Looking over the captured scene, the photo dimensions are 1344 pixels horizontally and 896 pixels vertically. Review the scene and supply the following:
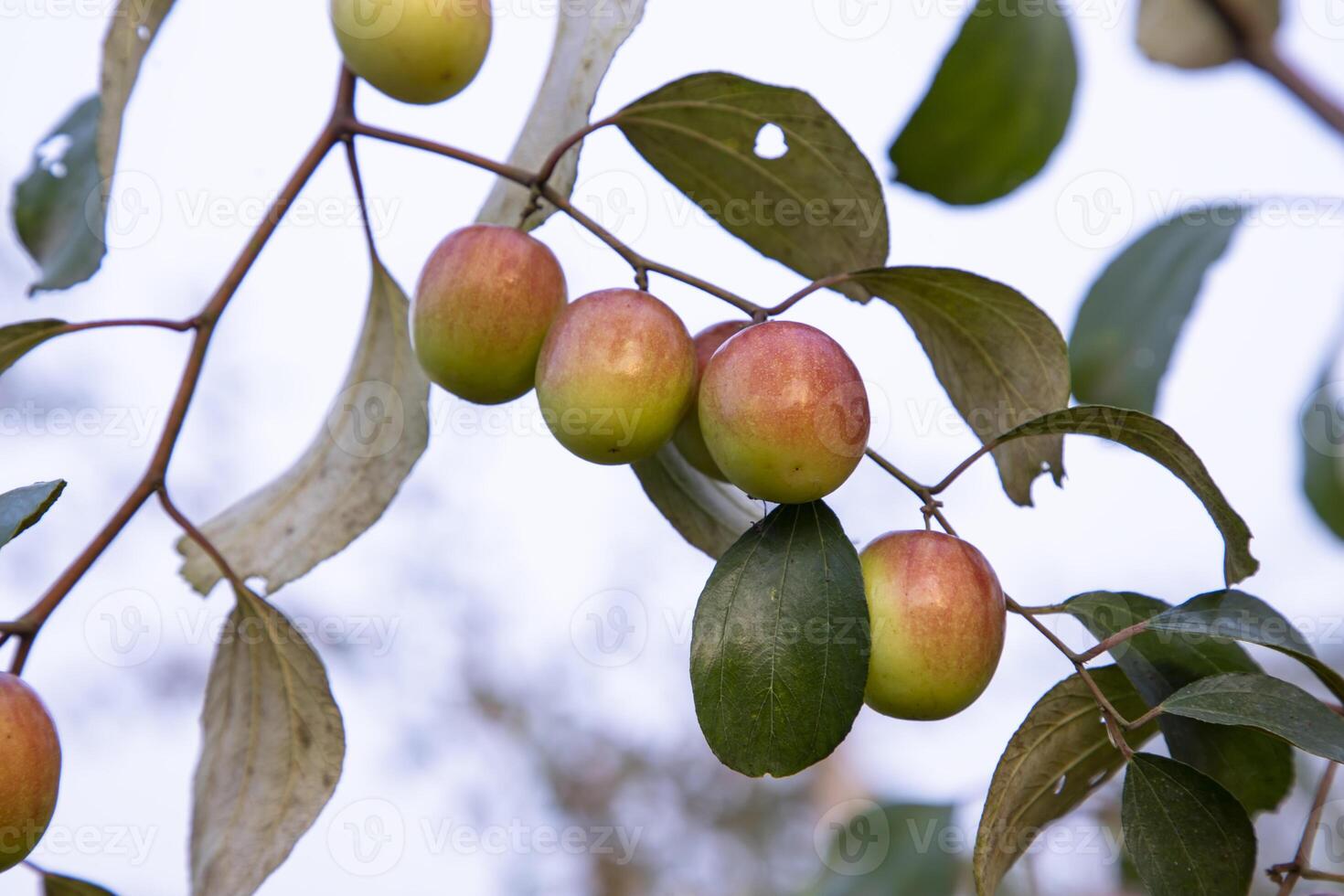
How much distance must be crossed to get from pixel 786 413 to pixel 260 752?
63cm

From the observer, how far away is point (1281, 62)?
3.95 feet

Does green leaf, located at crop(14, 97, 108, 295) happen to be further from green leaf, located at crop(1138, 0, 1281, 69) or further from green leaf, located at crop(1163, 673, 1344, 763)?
green leaf, located at crop(1138, 0, 1281, 69)

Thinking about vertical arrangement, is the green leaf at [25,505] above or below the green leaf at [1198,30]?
below

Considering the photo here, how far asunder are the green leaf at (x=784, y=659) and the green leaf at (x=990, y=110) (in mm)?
686

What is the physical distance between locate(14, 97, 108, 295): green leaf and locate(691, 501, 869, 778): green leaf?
0.72 metres

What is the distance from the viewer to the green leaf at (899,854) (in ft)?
5.81

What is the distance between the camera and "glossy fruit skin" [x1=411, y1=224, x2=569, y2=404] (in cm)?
84

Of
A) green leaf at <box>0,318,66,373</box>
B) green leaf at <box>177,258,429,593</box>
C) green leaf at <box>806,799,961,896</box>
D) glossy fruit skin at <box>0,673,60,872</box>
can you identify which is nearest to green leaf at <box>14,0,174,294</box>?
green leaf at <box>0,318,66,373</box>

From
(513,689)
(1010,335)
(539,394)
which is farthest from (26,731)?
(513,689)

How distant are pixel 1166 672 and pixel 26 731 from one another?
78cm

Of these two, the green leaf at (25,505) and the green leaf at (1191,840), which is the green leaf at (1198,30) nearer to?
the green leaf at (1191,840)

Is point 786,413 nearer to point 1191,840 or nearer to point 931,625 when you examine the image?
point 931,625

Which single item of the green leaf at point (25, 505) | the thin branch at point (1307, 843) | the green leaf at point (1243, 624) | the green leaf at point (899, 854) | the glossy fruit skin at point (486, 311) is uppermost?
the glossy fruit skin at point (486, 311)

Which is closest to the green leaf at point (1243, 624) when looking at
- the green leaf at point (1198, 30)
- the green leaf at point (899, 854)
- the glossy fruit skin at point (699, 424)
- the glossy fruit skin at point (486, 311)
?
the glossy fruit skin at point (699, 424)
